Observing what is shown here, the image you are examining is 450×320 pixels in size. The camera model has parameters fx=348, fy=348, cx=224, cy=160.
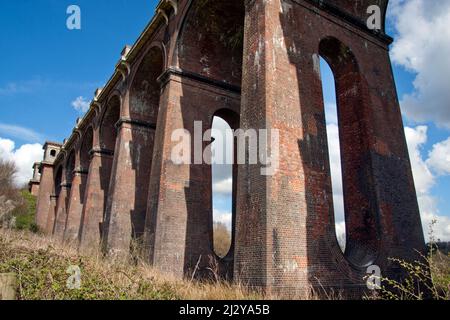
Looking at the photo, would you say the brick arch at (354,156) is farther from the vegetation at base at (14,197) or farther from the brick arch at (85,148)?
the vegetation at base at (14,197)

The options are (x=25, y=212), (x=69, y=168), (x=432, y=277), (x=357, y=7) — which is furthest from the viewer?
(x=25, y=212)

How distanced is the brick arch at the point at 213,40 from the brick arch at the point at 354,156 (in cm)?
343

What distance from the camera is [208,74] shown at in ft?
39.3

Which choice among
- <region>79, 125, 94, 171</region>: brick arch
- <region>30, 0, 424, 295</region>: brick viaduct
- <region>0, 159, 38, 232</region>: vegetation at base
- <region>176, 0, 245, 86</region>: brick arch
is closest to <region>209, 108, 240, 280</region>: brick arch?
<region>30, 0, 424, 295</region>: brick viaduct

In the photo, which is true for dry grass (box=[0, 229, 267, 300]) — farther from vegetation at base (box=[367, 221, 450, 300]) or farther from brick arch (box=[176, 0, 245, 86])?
brick arch (box=[176, 0, 245, 86])

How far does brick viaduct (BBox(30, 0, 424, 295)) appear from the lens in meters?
6.73

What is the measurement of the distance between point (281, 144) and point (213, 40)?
260 inches

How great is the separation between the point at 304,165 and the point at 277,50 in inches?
102

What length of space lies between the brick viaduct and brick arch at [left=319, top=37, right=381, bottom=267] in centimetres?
3

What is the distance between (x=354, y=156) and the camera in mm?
9242

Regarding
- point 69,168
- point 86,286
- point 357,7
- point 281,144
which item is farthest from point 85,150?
point 86,286

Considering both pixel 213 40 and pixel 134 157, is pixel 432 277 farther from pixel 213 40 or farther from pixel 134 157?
pixel 134 157

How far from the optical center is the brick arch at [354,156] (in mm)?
8367

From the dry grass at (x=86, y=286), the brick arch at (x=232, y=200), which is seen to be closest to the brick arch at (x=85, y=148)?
the brick arch at (x=232, y=200)
